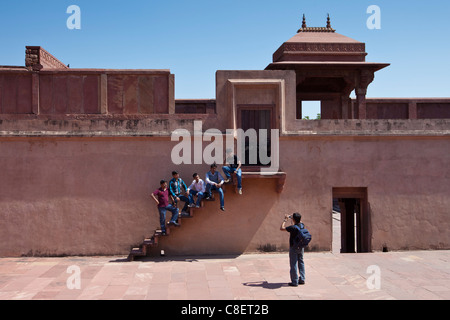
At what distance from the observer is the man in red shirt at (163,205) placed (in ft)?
41.6

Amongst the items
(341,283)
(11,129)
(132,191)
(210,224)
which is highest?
(11,129)

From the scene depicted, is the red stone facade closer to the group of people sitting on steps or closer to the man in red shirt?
the group of people sitting on steps

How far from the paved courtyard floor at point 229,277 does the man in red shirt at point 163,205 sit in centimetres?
118

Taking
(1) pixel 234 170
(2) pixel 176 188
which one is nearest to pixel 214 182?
(1) pixel 234 170

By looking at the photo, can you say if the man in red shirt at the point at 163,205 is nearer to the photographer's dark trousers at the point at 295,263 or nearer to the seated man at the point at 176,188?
the seated man at the point at 176,188

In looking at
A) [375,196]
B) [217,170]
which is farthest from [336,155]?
[217,170]

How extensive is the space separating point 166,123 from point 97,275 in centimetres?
507

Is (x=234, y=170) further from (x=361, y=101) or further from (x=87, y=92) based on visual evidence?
(x=361, y=101)

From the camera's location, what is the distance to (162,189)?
12766 mm

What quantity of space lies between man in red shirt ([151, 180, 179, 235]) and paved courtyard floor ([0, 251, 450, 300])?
1.18m

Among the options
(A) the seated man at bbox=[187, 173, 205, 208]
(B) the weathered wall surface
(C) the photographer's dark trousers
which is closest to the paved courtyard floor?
(C) the photographer's dark trousers

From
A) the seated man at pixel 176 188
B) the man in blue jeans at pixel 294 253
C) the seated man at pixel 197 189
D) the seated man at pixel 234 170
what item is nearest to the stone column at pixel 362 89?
the seated man at pixel 234 170

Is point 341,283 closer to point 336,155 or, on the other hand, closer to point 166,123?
point 336,155

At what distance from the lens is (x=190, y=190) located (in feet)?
43.1
